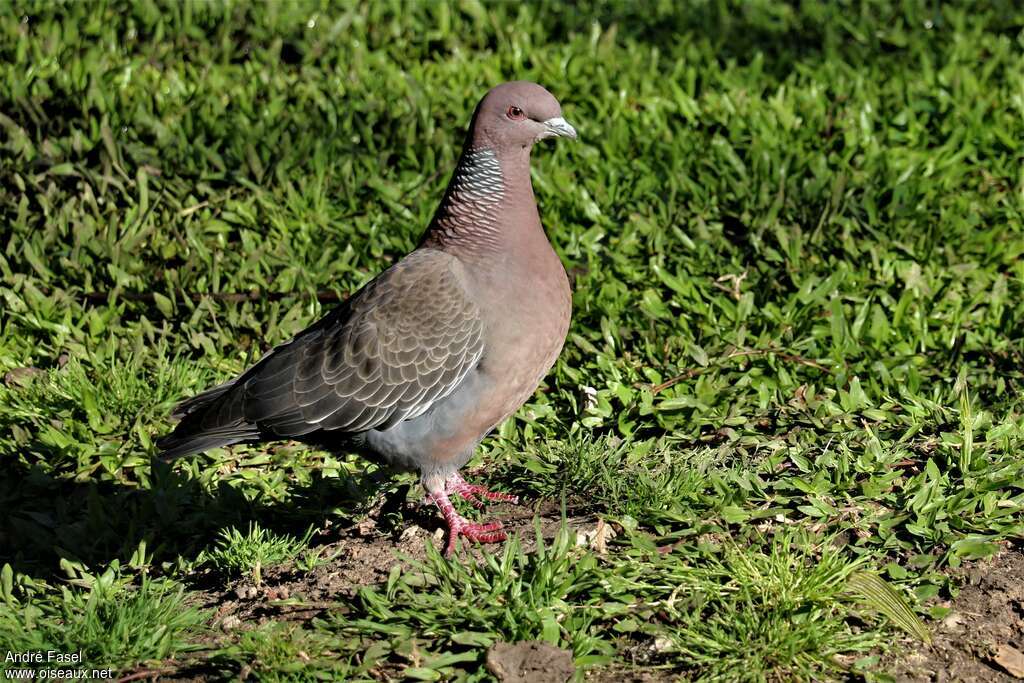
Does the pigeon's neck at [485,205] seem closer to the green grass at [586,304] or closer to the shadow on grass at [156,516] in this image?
the green grass at [586,304]

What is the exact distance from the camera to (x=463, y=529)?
3996 mm

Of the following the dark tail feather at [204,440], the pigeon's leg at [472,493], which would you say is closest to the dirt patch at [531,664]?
the pigeon's leg at [472,493]

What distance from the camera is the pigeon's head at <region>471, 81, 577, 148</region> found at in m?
4.25

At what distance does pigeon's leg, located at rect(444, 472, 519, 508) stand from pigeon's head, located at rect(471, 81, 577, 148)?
4.00 feet

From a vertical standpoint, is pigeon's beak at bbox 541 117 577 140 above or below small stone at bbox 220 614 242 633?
above

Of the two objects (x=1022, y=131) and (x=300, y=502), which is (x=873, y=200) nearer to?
(x=1022, y=131)

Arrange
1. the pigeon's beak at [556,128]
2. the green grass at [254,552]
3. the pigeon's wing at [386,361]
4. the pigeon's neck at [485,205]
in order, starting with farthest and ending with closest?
the pigeon's beak at [556,128]
the pigeon's neck at [485,205]
the pigeon's wing at [386,361]
the green grass at [254,552]

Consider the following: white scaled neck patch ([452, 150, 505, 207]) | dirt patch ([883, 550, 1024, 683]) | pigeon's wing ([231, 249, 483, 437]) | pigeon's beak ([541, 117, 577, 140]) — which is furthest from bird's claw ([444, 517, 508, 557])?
pigeon's beak ([541, 117, 577, 140])

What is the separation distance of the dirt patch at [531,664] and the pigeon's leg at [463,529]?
559 millimetres

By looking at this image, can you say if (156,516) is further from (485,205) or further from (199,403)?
(485,205)

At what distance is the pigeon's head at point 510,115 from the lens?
425 centimetres

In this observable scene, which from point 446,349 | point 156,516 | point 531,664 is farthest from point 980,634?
point 156,516

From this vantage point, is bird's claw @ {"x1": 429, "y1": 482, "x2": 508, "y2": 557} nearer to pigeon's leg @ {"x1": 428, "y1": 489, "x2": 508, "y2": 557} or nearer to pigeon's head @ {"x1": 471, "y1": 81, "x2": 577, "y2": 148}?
pigeon's leg @ {"x1": 428, "y1": 489, "x2": 508, "y2": 557}

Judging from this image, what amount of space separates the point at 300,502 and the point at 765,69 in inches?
166
